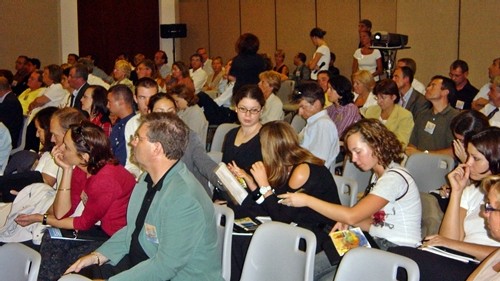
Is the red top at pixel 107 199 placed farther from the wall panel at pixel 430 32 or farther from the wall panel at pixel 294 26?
the wall panel at pixel 294 26

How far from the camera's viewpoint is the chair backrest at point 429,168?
16.9 ft

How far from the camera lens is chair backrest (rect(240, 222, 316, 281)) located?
319 centimetres

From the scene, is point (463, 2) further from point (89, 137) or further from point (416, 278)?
point (416, 278)

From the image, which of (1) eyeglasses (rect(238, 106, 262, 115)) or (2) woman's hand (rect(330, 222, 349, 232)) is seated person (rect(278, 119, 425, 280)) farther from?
(1) eyeglasses (rect(238, 106, 262, 115))

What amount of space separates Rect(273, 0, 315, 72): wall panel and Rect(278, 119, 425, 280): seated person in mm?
10245

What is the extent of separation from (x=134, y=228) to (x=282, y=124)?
1.23m

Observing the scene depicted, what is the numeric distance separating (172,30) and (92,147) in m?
12.4

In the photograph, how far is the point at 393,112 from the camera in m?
6.61

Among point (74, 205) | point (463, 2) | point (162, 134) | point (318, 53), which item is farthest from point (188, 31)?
point (162, 134)

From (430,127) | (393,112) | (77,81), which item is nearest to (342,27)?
(77,81)

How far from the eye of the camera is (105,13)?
642 inches

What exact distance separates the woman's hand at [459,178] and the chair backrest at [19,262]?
2084 mm

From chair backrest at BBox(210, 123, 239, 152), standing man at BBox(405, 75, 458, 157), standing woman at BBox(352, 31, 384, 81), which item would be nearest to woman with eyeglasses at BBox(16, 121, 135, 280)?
chair backrest at BBox(210, 123, 239, 152)

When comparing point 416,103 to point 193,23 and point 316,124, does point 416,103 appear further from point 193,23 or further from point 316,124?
point 193,23
